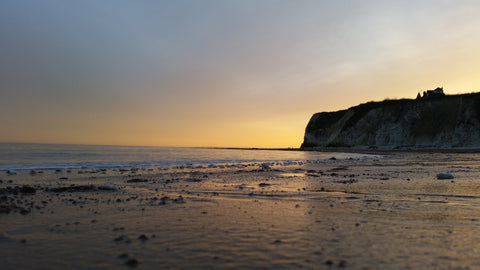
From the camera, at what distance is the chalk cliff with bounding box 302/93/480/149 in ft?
200

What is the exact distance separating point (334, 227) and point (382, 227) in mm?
703

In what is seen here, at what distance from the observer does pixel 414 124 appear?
68.5m

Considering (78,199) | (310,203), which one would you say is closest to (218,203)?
(310,203)

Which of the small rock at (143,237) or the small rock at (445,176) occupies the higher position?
the small rock at (445,176)

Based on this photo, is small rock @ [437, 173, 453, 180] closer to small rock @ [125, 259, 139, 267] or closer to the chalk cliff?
small rock @ [125, 259, 139, 267]

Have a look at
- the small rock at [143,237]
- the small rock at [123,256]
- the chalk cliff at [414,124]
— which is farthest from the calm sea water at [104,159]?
the chalk cliff at [414,124]

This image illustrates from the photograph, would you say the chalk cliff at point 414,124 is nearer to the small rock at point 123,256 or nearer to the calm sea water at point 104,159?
the calm sea water at point 104,159

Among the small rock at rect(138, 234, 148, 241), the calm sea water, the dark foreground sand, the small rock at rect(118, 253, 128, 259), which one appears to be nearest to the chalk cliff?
the calm sea water

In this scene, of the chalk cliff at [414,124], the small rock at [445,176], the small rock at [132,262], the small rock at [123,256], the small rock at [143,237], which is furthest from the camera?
the chalk cliff at [414,124]

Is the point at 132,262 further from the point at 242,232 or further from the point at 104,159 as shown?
the point at 104,159

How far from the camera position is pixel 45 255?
3.40m

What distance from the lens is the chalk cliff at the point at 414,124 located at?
61000 mm

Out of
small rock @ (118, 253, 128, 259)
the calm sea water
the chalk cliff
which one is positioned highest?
the chalk cliff

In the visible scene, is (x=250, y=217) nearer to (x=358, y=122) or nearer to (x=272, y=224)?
(x=272, y=224)
